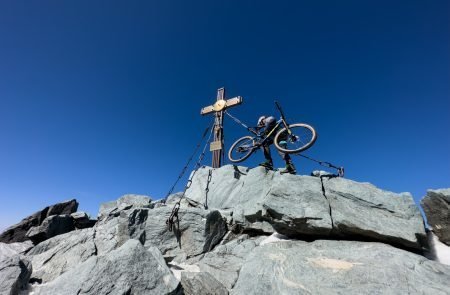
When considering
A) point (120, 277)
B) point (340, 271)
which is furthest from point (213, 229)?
point (340, 271)

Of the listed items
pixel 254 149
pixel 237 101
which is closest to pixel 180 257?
pixel 254 149

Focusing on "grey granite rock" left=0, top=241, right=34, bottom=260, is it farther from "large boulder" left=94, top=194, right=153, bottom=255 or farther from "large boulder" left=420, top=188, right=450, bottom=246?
"large boulder" left=420, top=188, right=450, bottom=246

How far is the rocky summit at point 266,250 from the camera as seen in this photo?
25.3ft

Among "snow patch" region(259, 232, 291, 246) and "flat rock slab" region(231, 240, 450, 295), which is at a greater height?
"snow patch" region(259, 232, 291, 246)

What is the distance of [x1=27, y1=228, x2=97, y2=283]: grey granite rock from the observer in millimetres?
11352

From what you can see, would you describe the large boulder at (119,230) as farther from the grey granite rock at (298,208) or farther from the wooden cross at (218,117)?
the wooden cross at (218,117)

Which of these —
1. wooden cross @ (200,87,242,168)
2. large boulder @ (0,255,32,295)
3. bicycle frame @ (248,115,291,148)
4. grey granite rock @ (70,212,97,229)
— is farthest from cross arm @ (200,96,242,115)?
large boulder @ (0,255,32,295)

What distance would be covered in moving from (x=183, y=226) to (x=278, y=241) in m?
4.79

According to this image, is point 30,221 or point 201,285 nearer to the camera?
point 201,285

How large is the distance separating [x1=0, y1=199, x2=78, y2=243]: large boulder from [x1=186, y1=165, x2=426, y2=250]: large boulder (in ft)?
46.0

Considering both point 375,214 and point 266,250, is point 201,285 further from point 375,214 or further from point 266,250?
point 375,214

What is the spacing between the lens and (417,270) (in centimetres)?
747

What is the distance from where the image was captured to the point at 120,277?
7.96 meters

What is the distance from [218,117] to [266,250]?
1256 cm
